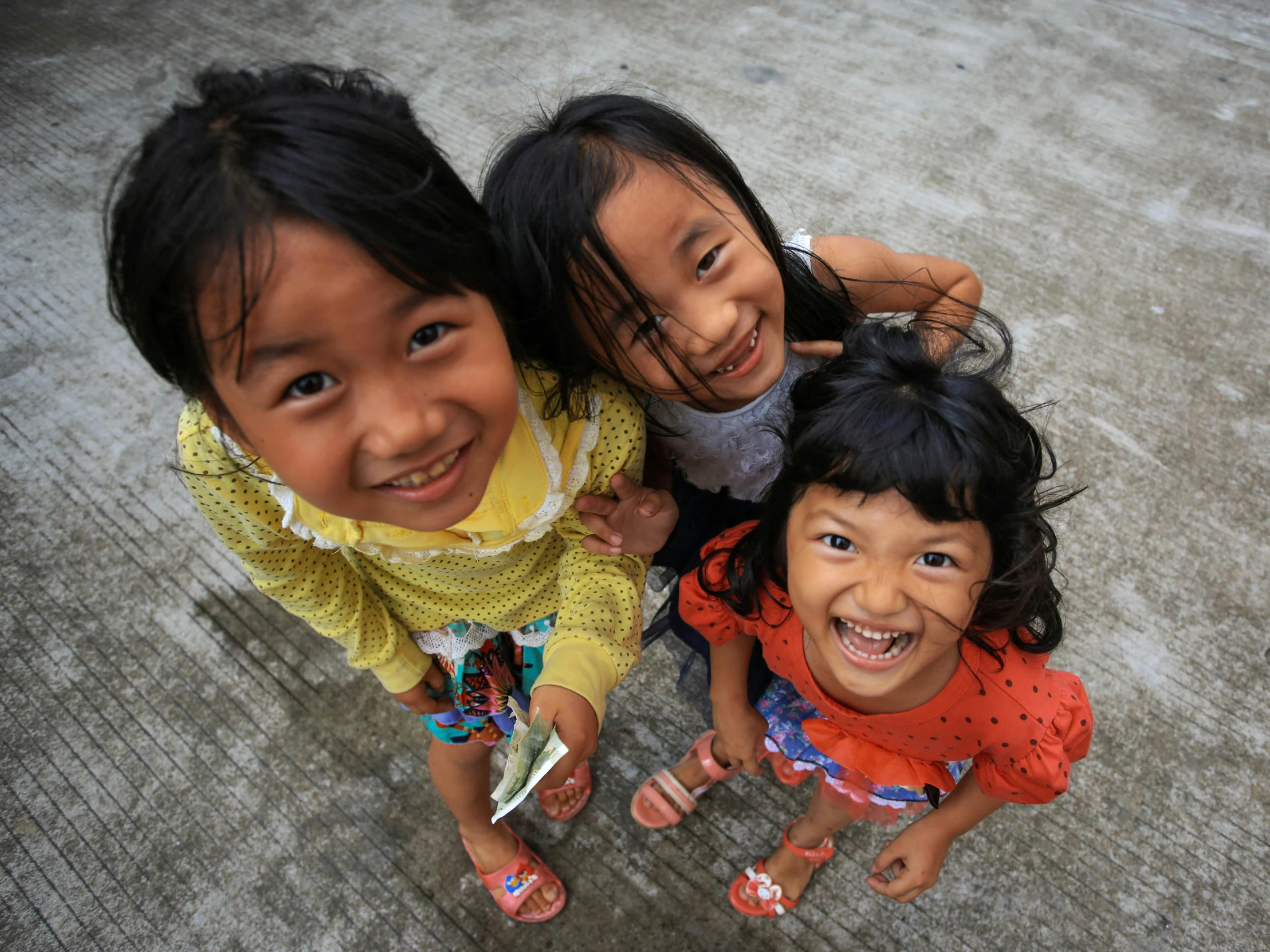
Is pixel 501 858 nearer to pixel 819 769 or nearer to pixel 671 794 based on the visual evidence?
pixel 671 794

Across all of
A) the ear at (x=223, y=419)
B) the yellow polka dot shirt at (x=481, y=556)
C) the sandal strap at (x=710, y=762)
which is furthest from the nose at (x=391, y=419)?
the sandal strap at (x=710, y=762)

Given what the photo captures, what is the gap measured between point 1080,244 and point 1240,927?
64.9 inches

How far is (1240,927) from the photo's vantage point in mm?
1315

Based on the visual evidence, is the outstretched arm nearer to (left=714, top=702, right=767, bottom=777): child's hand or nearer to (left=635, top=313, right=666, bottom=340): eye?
(left=714, top=702, right=767, bottom=777): child's hand

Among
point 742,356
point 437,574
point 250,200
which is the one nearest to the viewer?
point 250,200

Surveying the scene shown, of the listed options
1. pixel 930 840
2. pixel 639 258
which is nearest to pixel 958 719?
pixel 930 840

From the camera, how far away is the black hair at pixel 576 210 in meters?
0.90

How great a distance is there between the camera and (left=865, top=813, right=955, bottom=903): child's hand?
1.09 m

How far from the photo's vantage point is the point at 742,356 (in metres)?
0.98

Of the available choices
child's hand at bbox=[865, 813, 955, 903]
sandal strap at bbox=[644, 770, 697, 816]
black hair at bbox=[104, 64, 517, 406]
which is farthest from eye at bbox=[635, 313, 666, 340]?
sandal strap at bbox=[644, 770, 697, 816]

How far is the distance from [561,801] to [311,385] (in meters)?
1.03

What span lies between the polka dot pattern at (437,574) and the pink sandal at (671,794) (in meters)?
0.44

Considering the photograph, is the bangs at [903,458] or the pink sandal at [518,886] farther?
the pink sandal at [518,886]

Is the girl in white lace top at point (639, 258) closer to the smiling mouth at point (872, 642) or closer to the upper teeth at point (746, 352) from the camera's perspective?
the upper teeth at point (746, 352)
